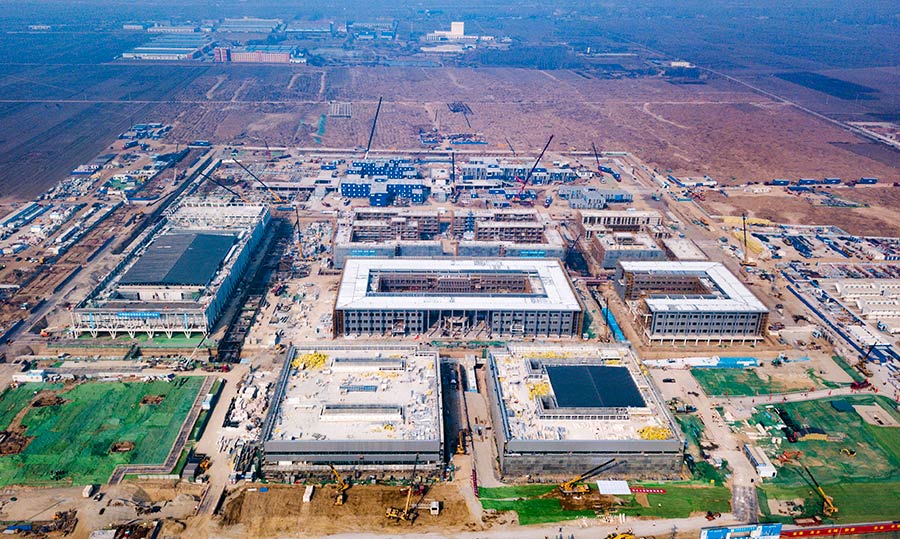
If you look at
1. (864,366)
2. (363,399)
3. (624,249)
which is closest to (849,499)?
(864,366)

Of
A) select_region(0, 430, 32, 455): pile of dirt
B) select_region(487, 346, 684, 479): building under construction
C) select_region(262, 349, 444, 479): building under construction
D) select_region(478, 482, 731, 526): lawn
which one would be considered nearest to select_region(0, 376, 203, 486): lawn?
select_region(0, 430, 32, 455): pile of dirt

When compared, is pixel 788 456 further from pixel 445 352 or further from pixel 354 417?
pixel 354 417

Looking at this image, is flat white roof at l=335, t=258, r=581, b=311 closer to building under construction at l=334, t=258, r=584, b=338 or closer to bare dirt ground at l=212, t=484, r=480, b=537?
building under construction at l=334, t=258, r=584, b=338

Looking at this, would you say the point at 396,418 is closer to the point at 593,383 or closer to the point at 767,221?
the point at 593,383

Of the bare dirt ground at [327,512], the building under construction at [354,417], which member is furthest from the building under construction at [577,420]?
the bare dirt ground at [327,512]

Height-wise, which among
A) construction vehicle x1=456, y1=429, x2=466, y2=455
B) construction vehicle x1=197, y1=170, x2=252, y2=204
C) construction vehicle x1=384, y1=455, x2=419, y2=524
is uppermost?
construction vehicle x1=197, y1=170, x2=252, y2=204

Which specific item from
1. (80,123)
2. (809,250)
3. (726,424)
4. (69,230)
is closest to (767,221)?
(809,250)

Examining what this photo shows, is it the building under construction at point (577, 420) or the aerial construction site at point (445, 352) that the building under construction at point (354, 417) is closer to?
the aerial construction site at point (445, 352)
